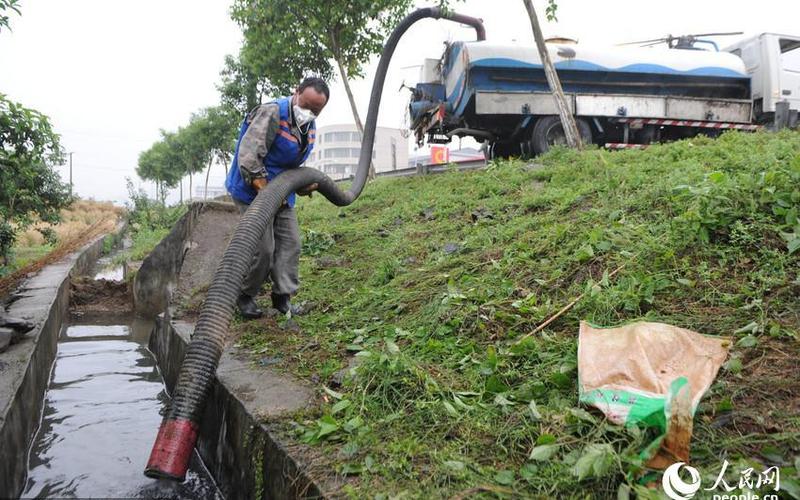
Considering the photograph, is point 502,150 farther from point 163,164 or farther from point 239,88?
point 163,164

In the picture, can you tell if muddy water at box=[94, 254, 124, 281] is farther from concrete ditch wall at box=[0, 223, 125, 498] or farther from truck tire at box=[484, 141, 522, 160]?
truck tire at box=[484, 141, 522, 160]

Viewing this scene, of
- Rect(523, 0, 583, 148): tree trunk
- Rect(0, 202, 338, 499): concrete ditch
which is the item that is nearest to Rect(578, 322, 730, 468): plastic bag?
Rect(0, 202, 338, 499): concrete ditch

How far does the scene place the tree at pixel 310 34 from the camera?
42.2ft

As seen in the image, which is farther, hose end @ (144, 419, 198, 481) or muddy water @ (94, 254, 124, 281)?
muddy water @ (94, 254, 124, 281)

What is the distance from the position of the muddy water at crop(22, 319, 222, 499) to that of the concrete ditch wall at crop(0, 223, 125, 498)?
0.33 ft

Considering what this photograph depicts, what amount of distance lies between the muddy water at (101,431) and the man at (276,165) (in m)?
1.05

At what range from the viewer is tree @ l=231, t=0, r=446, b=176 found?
12.9 metres

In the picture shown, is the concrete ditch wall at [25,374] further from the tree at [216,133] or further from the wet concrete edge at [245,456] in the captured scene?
the tree at [216,133]

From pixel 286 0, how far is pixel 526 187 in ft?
30.1

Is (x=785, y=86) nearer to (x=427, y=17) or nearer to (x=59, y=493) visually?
(x=427, y=17)

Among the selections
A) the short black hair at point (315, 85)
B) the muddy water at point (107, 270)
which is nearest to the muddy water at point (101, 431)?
the short black hair at point (315, 85)

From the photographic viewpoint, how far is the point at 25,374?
122 inches

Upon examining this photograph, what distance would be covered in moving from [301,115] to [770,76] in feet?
32.2

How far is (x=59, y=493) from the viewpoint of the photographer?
8.57ft
